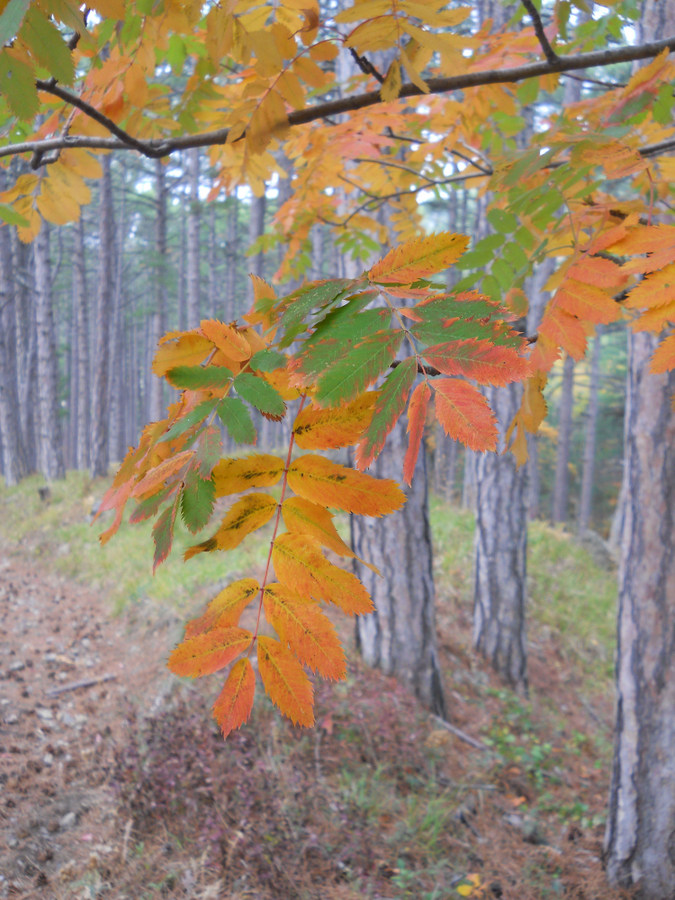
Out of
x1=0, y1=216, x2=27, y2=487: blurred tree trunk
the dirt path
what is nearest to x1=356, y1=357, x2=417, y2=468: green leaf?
the dirt path

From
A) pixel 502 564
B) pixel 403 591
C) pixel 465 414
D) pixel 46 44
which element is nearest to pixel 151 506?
pixel 465 414

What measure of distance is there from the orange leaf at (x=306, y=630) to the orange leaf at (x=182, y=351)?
44 centimetres

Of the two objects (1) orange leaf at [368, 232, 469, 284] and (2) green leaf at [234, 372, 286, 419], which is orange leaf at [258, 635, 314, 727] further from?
(1) orange leaf at [368, 232, 469, 284]

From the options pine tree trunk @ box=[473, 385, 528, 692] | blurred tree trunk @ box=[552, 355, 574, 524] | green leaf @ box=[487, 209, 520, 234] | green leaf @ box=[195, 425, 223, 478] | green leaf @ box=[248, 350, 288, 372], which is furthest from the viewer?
blurred tree trunk @ box=[552, 355, 574, 524]

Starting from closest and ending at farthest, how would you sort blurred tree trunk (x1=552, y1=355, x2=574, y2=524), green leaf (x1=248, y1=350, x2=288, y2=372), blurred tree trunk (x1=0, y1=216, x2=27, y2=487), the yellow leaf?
green leaf (x1=248, y1=350, x2=288, y2=372), the yellow leaf, blurred tree trunk (x1=0, y1=216, x2=27, y2=487), blurred tree trunk (x1=552, y1=355, x2=574, y2=524)

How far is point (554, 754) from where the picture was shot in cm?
471

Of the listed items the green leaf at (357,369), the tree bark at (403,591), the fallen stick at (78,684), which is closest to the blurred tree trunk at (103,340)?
the fallen stick at (78,684)

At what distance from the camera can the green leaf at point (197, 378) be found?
92cm

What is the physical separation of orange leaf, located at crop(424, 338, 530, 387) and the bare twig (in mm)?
1112

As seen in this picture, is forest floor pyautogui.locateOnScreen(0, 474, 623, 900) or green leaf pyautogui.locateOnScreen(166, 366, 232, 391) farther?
forest floor pyautogui.locateOnScreen(0, 474, 623, 900)

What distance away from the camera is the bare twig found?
133cm

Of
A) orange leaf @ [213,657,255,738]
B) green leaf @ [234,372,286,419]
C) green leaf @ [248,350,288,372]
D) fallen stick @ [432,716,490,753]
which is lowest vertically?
fallen stick @ [432,716,490,753]

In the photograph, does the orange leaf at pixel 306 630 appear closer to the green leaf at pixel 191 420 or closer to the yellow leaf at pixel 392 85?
the green leaf at pixel 191 420

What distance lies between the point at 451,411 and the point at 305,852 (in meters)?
3.23
